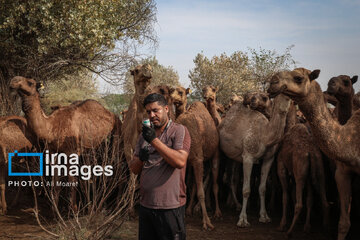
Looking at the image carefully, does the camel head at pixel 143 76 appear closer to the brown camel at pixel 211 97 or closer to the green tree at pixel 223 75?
the brown camel at pixel 211 97

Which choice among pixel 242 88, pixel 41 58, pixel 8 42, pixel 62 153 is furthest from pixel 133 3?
pixel 242 88

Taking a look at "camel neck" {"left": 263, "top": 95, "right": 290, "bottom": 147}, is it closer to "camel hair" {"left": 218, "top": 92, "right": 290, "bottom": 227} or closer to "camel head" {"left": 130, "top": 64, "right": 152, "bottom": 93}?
"camel hair" {"left": 218, "top": 92, "right": 290, "bottom": 227}

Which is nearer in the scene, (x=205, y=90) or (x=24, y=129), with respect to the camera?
(x=24, y=129)

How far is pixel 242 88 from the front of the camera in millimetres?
32375

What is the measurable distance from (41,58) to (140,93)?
8.97m

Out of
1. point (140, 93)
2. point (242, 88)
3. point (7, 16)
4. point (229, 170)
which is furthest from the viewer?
point (242, 88)

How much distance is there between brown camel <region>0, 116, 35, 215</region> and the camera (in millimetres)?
8266

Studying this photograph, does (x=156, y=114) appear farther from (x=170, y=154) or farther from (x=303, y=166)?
(x=303, y=166)

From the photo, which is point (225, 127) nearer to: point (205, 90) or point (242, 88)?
point (205, 90)

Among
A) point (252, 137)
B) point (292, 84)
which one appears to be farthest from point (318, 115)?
point (252, 137)

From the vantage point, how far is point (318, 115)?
17.1 ft

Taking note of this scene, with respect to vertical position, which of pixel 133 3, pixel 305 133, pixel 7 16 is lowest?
pixel 305 133

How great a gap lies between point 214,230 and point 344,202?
271 cm

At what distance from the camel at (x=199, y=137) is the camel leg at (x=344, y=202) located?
8.59 feet
